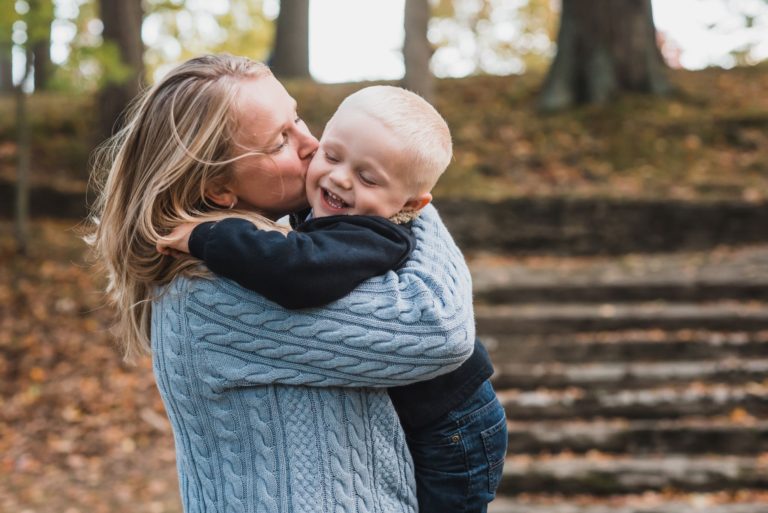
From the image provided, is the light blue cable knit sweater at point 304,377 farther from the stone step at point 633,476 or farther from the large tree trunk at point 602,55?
the large tree trunk at point 602,55

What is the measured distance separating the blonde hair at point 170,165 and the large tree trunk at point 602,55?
394 inches

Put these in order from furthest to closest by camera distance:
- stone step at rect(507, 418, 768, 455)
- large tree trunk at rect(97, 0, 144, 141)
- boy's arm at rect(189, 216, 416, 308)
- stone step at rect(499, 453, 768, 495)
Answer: large tree trunk at rect(97, 0, 144, 141), stone step at rect(507, 418, 768, 455), stone step at rect(499, 453, 768, 495), boy's arm at rect(189, 216, 416, 308)

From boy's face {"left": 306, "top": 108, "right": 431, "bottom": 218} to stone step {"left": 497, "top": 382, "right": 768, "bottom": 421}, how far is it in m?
4.53

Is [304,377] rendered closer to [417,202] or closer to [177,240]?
[177,240]

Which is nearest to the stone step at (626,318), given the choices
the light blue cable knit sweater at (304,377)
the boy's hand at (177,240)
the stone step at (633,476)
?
the stone step at (633,476)

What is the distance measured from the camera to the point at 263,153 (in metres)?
1.78

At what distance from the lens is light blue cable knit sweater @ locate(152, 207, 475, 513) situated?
1.67m

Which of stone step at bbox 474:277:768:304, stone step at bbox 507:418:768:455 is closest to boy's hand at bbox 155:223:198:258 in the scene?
stone step at bbox 507:418:768:455

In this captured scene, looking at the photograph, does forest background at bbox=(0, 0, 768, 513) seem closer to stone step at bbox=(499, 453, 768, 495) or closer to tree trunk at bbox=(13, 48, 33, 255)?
tree trunk at bbox=(13, 48, 33, 255)

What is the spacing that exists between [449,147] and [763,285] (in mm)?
6149

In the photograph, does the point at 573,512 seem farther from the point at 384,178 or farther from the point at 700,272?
the point at 384,178

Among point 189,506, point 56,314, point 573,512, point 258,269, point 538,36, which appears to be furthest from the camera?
point 538,36

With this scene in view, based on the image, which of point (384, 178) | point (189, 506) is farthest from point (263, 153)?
point (189, 506)

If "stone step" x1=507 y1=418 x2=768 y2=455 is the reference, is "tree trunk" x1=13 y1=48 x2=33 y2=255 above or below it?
above
